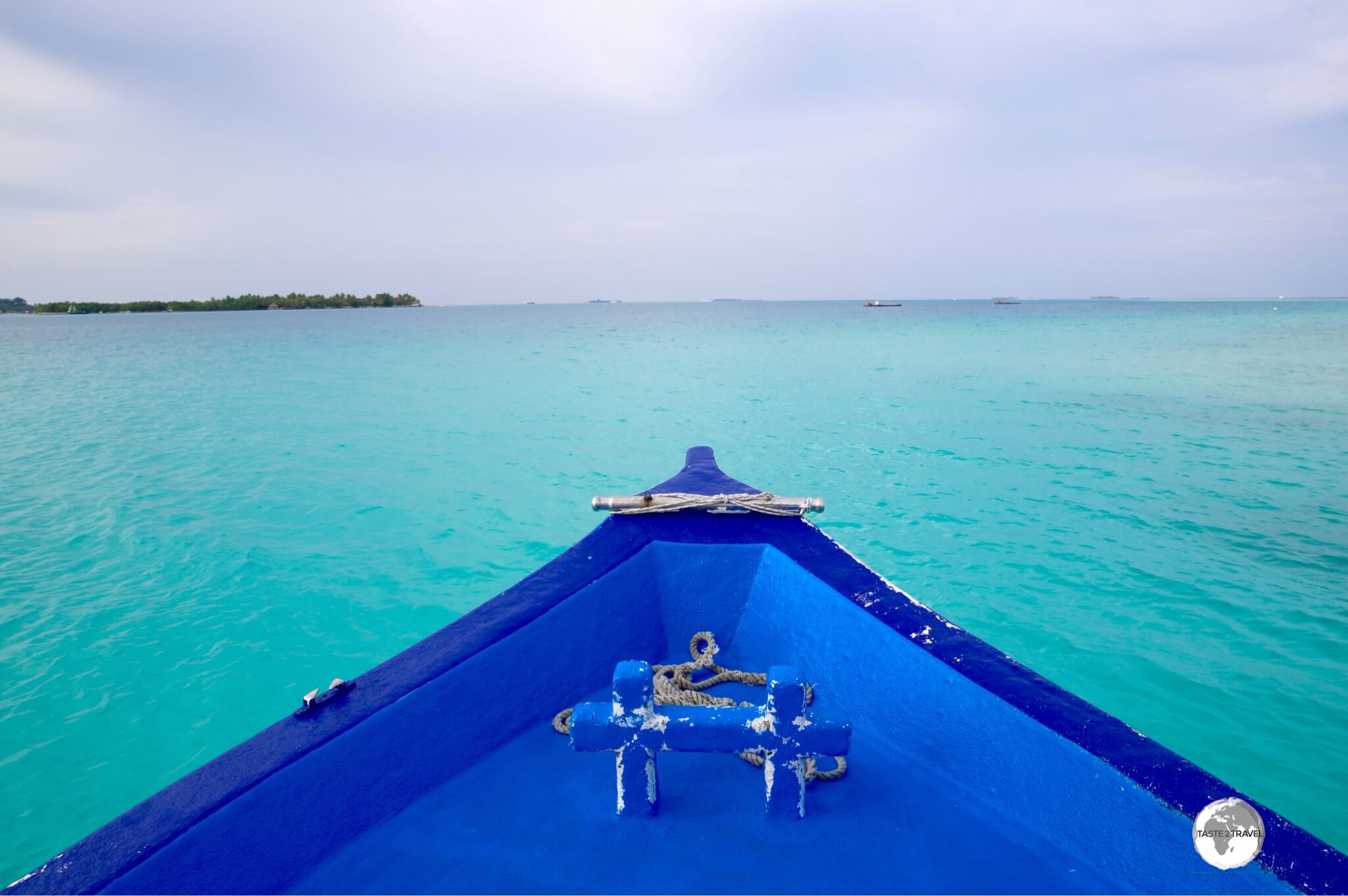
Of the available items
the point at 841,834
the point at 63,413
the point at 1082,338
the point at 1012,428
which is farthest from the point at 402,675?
the point at 1082,338

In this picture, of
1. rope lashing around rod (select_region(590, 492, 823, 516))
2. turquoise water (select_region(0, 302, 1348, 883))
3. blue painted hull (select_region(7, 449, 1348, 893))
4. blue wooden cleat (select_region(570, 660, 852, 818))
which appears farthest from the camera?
turquoise water (select_region(0, 302, 1348, 883))

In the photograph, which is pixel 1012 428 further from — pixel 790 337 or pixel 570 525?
pixel 790 337

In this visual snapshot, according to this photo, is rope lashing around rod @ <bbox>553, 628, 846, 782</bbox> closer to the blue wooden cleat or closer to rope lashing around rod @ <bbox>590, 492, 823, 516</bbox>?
the blue wooden cleat

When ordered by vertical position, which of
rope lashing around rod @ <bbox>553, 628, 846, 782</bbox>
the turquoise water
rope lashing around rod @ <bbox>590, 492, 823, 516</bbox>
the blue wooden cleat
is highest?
rope lashing around rod @ <bbox>590, 492, 823, 516</bbox>

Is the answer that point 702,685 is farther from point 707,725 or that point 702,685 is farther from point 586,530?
point 586,530

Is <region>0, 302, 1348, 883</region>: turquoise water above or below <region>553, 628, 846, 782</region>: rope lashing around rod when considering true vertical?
below

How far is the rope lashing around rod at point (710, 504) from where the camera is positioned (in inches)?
120

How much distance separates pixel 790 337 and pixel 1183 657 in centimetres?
3390

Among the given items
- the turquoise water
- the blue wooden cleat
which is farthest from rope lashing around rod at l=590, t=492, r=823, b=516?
the turquoise water

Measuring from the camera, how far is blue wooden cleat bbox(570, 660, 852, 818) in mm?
1625

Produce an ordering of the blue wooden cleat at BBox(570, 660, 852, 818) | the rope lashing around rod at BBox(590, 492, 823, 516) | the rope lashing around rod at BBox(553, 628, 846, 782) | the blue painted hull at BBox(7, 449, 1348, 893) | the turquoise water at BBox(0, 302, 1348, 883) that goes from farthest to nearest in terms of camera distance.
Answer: the turquoise water at BBox(0, 302, 1348, 883) → the rope lashing around rod at BBox(590, 492, 823, 516) → the rope lashing around rod at BBox(553, 628, 846, 782) → the blue wooden cleat at BBox(570, 660, 852, 818) → the blue painted hull at BBox(7, 449, 1348, 893)

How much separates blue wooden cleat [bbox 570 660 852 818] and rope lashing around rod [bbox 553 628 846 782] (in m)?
0.23

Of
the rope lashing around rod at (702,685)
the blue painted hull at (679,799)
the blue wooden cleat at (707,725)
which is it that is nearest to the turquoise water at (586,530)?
the blue painted hull at (679,799)

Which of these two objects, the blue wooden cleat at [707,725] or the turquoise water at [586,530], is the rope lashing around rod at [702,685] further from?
the turquoise water at [586,530]
